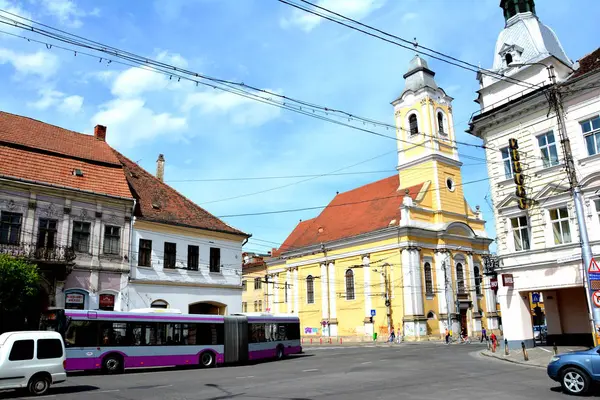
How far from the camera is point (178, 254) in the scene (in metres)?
30.6

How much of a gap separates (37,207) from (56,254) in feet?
8.58

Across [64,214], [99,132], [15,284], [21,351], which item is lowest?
[21,351]

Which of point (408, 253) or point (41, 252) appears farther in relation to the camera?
point (408, 253)

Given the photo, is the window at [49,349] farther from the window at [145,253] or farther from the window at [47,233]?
the window at [145,253]

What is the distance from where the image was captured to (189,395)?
1285cm

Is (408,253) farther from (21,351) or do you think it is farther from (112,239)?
(21,351)

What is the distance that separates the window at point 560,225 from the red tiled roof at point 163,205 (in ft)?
62.1

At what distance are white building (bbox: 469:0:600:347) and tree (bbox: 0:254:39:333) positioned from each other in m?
22.2

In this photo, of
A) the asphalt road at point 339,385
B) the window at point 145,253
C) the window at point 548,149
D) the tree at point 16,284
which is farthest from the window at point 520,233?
the tree at point 16,284

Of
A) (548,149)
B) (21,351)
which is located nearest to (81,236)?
(21,351)

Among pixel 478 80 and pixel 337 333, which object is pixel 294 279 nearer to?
pixel 337 333

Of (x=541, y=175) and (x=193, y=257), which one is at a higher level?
(x=541, y=175)

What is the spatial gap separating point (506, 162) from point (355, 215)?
102ft

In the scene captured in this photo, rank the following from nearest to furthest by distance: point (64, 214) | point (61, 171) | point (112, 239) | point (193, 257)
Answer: point (64, 214), point (61, 171), point (112, 239), point (193, 257)
